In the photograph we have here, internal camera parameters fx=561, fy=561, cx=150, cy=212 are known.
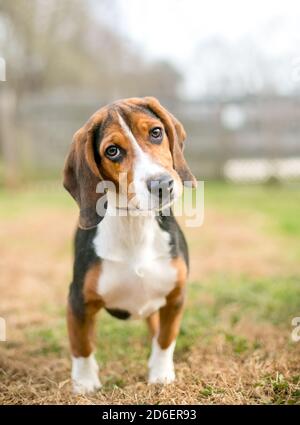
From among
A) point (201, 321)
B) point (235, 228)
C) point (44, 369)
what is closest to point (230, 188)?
point (235, 228)

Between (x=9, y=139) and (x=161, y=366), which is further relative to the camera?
(x=9, y=139)

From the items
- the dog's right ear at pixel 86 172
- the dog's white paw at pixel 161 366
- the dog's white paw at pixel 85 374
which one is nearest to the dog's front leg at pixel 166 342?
the dog's white paw at pixel 161 366

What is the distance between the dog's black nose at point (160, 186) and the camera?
2.48 metres

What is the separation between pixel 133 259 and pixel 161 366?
69 centimetres

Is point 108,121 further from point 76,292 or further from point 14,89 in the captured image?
point 14,89

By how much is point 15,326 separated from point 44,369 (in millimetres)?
1123

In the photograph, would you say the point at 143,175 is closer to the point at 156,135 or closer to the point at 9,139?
the point at 156,135

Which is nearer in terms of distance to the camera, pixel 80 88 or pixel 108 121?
pixel 108 121

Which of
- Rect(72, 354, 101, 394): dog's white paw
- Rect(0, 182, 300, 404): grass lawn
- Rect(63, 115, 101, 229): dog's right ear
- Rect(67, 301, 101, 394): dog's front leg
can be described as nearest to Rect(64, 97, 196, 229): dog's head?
Rect(63, 115, 101, 229): dog's right ear

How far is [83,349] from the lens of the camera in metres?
3.12

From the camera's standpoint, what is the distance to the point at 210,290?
521 centimetres

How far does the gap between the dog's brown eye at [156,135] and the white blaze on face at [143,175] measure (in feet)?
0.40

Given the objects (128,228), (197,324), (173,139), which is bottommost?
(197,324)

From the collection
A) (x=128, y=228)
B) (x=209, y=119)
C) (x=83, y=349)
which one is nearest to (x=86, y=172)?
(x=128, y=228)
